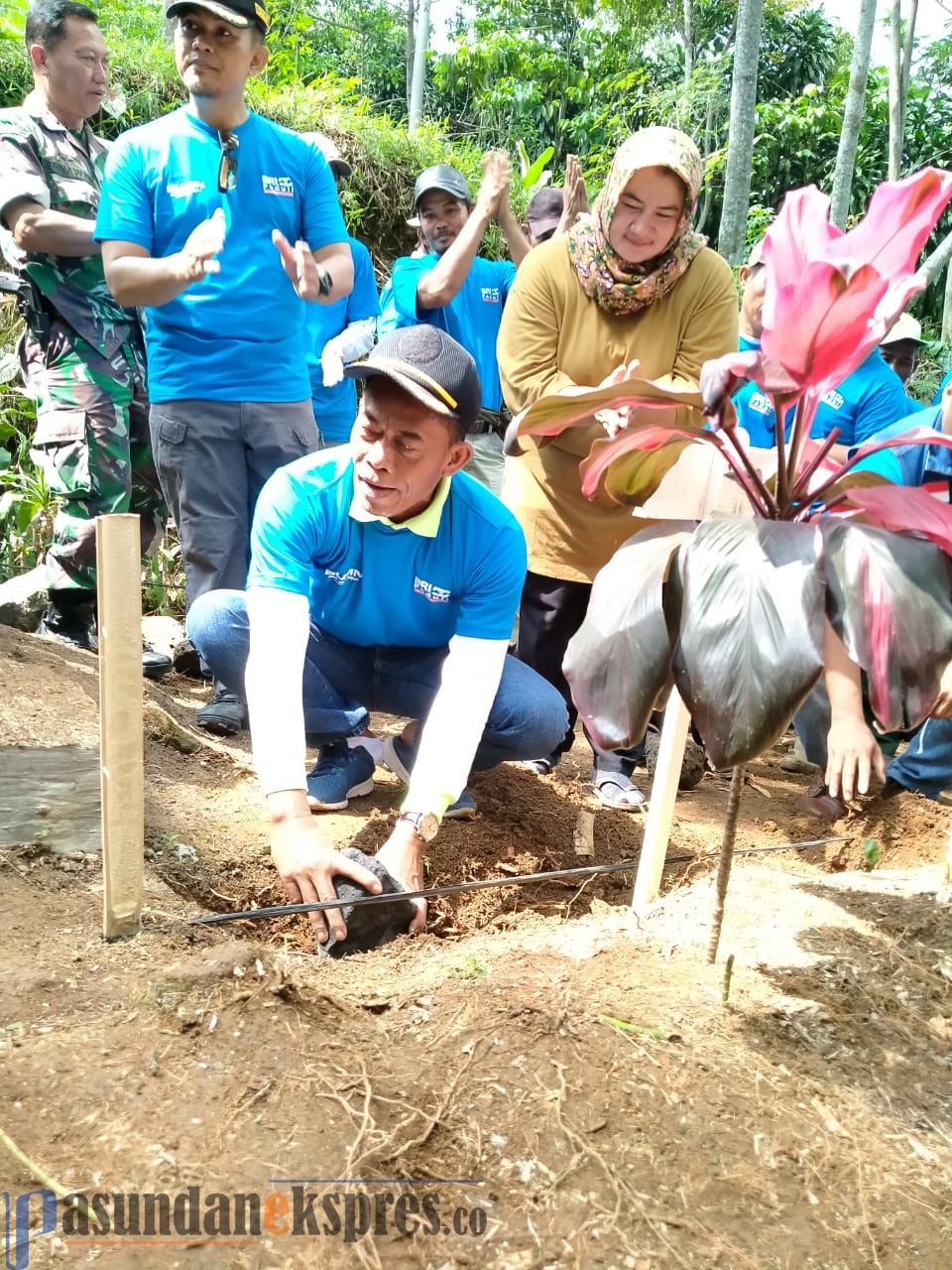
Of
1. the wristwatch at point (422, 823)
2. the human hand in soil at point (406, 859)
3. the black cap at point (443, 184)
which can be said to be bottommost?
the human hand in soil at point (406, 859)

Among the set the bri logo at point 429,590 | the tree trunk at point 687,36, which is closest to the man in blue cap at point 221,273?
the bri logo at point 429,590

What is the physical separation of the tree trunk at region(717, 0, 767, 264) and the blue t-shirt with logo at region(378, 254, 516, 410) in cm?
294

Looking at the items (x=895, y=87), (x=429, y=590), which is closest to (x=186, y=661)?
(x=429, y=590)

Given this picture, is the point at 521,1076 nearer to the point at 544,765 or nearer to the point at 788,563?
the point at 788,563

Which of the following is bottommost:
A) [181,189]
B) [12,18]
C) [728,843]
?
[728,843]

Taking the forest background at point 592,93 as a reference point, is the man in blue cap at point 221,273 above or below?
below

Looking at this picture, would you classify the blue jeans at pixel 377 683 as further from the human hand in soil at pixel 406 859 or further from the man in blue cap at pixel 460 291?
the man in blue cap at pixel 460 291

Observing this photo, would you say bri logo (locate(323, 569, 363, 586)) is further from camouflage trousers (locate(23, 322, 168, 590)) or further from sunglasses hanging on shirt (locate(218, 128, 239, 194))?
sunglasses hanging on shirt (locate(218, 128, 239, 194))

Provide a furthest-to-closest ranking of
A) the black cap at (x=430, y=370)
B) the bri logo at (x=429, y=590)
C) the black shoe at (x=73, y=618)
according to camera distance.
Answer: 1. the black shoe at (x=73, y=618)
2. the bri logo at (x=429, y=590)
3. the black cap at (x=430, y=370)

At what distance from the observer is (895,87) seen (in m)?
9.14

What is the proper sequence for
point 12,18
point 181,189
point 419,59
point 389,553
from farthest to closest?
point 419,59, point 12,18, point 181,189, point 389,553

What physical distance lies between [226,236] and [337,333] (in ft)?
3.51

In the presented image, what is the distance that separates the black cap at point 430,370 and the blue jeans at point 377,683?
0.72 m

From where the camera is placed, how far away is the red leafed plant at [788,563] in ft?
3.39
